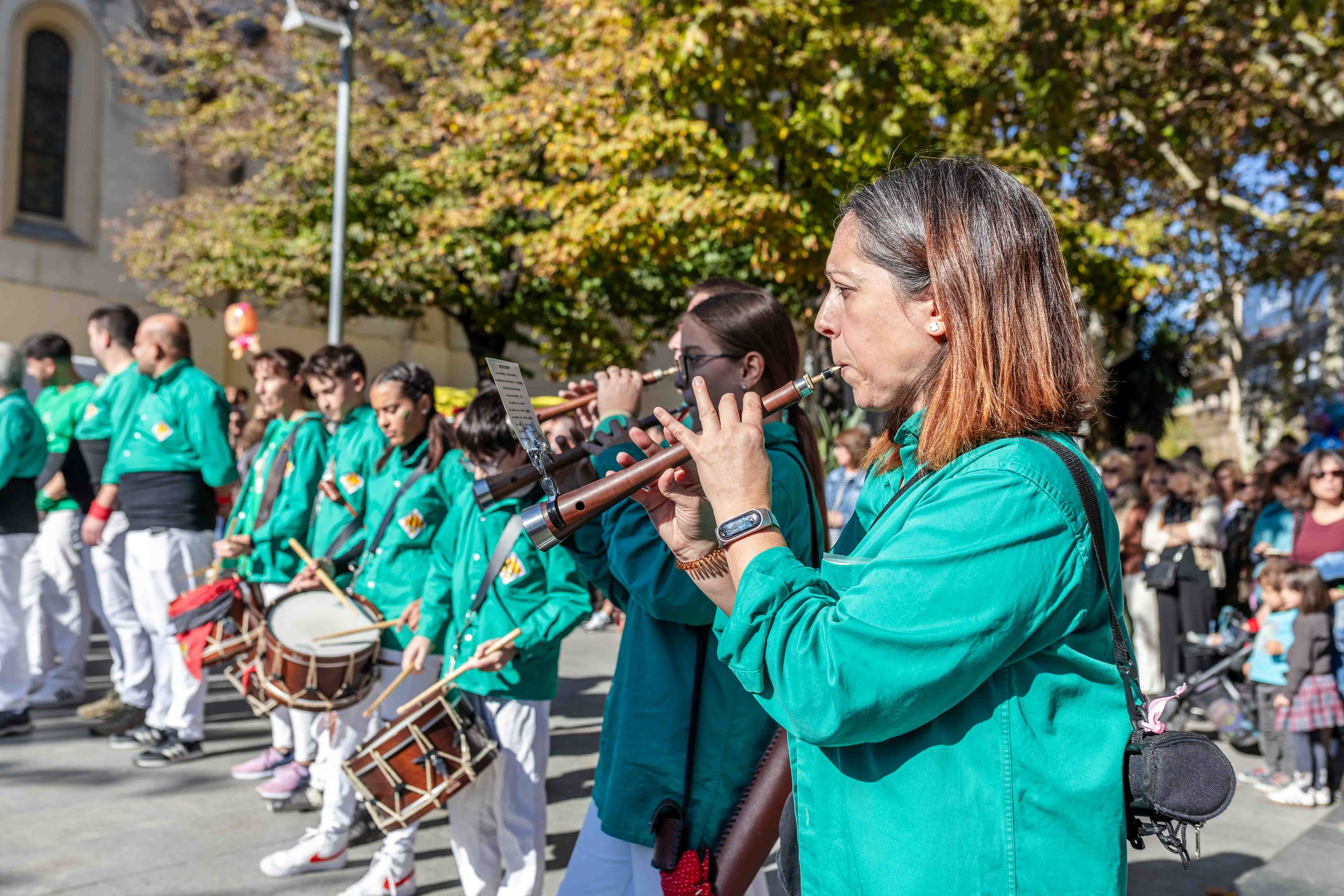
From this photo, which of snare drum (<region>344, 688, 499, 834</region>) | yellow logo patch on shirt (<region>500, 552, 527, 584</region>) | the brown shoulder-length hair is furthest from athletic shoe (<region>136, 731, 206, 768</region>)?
the brown shoulder-length hair

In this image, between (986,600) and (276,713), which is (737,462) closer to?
(986,600)

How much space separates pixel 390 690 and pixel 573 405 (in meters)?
1.28

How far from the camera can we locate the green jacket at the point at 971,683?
1.40 metres

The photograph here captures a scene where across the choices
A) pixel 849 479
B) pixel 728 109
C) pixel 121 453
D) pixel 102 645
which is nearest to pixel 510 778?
pixel 121 453

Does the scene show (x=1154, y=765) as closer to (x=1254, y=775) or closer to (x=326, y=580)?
(x=326, y=580)

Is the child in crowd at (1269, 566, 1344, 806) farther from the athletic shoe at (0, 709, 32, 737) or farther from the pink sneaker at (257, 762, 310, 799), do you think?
the athletic shoe at (0, 709, 32, 737)

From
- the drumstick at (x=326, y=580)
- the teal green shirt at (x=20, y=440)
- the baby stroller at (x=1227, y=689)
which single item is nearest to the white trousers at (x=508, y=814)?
the drumstick at (x=326, y=580)

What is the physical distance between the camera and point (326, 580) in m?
4.46

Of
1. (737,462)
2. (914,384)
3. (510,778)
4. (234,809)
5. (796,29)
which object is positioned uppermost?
(796,29)

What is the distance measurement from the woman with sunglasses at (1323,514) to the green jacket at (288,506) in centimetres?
579

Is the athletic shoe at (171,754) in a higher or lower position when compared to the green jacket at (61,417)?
lower

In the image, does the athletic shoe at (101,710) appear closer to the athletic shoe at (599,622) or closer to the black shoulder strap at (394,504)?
the black shoulder strap at (394,504)

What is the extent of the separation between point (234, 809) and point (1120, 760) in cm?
467

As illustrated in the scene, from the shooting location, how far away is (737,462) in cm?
161
